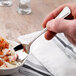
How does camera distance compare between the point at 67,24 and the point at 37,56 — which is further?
the point at 37,56

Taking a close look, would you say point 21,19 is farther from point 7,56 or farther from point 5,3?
point 7,56

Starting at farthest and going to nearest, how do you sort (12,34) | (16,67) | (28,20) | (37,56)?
(28,20) → (12,34) → (37,56) → (16,67)

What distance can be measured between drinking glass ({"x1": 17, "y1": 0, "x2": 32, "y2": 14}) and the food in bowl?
1.17 feet

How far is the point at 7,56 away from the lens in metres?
0.62

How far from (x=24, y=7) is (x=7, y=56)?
1.34ft

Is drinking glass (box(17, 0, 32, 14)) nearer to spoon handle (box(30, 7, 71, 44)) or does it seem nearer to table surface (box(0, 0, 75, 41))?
table surface (box(0, 0, 75, 41))

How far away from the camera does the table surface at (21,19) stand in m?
0.84

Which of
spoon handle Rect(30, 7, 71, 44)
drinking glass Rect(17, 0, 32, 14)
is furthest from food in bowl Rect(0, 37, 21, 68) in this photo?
drinking glass Rect(17, 0, 32, 14)

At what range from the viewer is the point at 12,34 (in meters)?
0.82

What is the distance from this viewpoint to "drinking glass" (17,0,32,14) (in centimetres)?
97

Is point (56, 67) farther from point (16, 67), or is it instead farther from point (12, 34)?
point (12, 34)

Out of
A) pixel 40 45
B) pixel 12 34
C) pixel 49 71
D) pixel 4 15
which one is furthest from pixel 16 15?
pixel 49 71

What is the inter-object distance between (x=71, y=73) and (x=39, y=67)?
0.09 metres

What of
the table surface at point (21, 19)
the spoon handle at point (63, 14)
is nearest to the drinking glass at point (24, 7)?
the table surface at point (21, 19)
